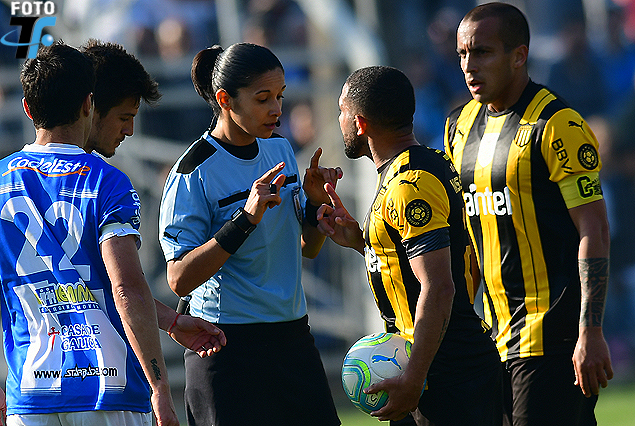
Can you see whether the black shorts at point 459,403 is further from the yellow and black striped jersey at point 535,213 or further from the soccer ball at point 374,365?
the yellow and black striped jersey at point 535,213

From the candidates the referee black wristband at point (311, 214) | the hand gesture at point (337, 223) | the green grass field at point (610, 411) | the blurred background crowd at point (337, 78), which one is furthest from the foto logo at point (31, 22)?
the hand gesture at point (337, 223)

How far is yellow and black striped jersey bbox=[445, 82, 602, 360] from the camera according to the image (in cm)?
401

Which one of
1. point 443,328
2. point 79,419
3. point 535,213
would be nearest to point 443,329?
point 443,328

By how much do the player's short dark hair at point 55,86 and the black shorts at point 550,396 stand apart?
95.0 inches

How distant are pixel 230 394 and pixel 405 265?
3.31ft

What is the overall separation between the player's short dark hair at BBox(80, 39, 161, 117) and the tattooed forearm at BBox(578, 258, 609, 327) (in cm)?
220

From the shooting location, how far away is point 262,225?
3949 millimetres

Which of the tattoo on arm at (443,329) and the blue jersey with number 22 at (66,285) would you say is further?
the tattoo on arm at (443,329)

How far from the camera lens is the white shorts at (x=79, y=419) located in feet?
10.4

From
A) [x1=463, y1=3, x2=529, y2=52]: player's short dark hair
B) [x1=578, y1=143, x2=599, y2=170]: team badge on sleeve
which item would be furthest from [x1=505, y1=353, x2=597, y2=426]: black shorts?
[x1=463, y1=3, x2=529, y2=52]: player's short dark hair

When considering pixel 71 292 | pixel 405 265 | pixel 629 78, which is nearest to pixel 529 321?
pixel 405 265

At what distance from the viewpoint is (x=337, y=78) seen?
9852mm

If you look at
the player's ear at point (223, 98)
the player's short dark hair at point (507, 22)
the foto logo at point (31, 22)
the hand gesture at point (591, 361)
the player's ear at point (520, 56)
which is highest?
the foto logo at point (31, 22)

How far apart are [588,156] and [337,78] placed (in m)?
6.10
